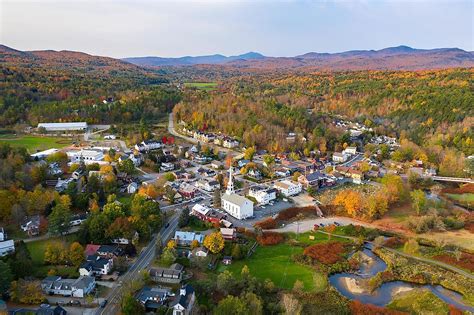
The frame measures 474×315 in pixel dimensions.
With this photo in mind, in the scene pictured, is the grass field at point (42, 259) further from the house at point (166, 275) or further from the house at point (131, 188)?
the house at point (131, 188)

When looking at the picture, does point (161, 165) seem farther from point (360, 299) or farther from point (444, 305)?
point (444, 305)

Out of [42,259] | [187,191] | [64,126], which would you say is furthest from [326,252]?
[64,126]

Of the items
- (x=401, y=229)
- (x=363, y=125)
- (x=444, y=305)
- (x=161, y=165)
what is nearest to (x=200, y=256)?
(x=444, y=305)

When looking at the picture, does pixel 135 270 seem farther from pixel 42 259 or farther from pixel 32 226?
pixel 32 226

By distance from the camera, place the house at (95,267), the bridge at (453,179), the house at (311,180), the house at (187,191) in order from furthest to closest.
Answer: the bridge at (453,179), the house at (311,180), the house at (187,191), the house at (95,267)

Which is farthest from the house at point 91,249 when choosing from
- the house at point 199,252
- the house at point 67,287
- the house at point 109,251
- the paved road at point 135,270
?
the house at point 199,252
